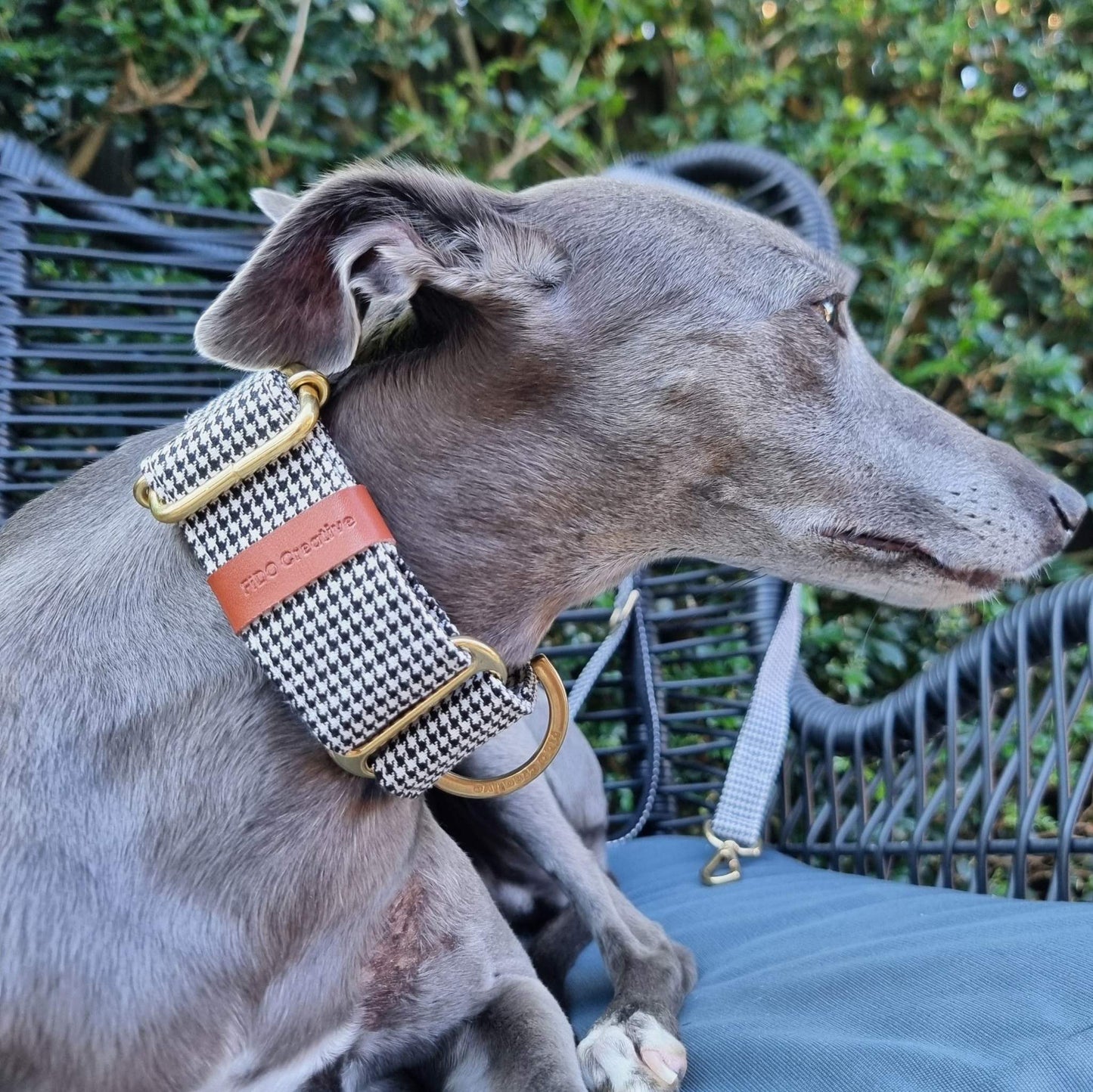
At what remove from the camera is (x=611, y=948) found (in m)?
1.51

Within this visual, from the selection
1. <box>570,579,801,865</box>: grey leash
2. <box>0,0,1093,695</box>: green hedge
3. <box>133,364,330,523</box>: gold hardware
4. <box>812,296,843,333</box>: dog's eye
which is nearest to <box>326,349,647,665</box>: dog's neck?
<box>133,364,330,523</box>: gold hardware

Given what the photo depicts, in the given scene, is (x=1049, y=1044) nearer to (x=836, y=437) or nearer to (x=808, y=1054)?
(x=808, y=1054)

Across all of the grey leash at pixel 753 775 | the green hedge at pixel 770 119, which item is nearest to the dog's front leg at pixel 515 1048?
the grey leash at pixel 753 775

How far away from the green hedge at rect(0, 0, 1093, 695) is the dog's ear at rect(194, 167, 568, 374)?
1.62m

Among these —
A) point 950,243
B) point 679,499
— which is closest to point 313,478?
point 679,499

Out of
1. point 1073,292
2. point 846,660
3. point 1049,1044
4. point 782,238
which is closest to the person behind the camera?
point 1049,1044

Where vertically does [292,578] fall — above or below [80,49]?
below

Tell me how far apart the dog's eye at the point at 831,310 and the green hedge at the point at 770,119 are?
1.57 meters

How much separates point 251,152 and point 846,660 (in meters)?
2.32

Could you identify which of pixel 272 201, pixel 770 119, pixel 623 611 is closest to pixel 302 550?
pixel 272 201

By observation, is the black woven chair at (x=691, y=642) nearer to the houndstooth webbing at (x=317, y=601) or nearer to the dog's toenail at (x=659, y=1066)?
the dog's toenail at (x=659, y=1066)

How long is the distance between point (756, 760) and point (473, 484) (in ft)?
3.80

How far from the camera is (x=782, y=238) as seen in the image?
1.42m

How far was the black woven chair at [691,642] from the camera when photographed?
5.69 feet
